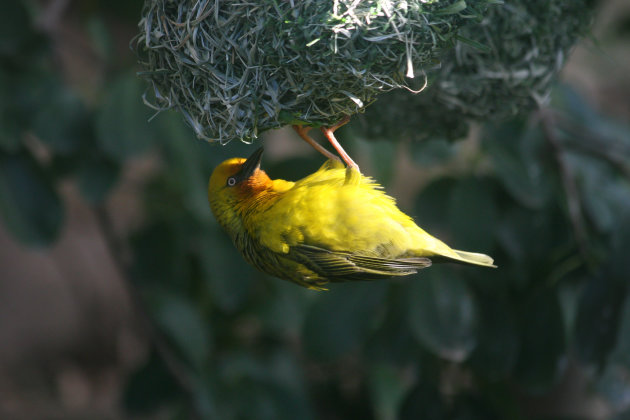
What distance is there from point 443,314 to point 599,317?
587 mm

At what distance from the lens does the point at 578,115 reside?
344 cm

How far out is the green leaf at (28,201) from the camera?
2.83 metres

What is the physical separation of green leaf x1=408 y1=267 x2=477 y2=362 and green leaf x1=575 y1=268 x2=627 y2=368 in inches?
16.7

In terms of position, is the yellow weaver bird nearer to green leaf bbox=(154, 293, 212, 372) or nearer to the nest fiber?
the nest fiber

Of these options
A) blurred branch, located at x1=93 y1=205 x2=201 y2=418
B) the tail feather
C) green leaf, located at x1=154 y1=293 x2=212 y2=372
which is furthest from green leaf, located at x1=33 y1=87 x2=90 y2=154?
the tail feather

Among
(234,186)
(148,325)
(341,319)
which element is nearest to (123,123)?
(234,186)

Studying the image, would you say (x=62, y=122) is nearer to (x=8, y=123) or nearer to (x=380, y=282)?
(x=8, y=123)

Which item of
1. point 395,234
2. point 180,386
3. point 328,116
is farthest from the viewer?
point 180,386

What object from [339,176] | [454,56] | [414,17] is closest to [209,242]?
[339,176]

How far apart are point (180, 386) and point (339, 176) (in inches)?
78.4

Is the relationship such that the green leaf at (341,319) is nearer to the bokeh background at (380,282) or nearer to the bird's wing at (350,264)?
the bokeh background at (380,282)

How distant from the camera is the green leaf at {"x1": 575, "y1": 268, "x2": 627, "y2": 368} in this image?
8.21ft

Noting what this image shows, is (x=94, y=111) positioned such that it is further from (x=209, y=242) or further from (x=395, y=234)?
(x=395, y=234)

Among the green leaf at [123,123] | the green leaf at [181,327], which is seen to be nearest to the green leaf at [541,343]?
the green leaf at [181,327]
